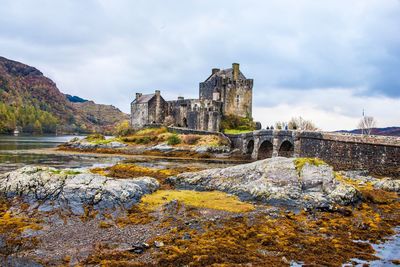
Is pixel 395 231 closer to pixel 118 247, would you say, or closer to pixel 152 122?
pixel 118 247

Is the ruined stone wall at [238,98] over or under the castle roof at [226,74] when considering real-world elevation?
under

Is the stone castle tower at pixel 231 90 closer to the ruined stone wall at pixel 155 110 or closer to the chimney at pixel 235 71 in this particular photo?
the chimney at pixel 235 71

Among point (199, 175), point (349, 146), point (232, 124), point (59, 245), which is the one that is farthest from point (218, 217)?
point (232, 124)

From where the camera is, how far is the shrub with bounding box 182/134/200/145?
51094 millimetres

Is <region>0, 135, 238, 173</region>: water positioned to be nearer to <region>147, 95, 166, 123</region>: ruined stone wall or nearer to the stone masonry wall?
the stone masonry wall

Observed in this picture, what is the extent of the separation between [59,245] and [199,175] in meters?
12.6

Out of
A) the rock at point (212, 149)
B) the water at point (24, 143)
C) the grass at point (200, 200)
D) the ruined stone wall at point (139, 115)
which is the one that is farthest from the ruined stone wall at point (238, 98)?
the grass at point (200, 200)

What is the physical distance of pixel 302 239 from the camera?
13727 mm

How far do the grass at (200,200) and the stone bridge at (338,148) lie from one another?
1345 cm

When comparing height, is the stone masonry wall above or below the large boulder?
above

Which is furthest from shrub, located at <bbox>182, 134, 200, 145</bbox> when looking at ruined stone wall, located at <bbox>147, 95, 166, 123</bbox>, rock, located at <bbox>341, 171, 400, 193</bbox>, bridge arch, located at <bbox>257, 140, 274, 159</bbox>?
rock, located at <bbox>341, 171, 400, 193</bbox>

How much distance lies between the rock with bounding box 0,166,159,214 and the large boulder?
511 centimetres

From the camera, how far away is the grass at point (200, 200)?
1825 centimetres

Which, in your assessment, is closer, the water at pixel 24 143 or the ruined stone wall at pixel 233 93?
the water at pixel 24 143
